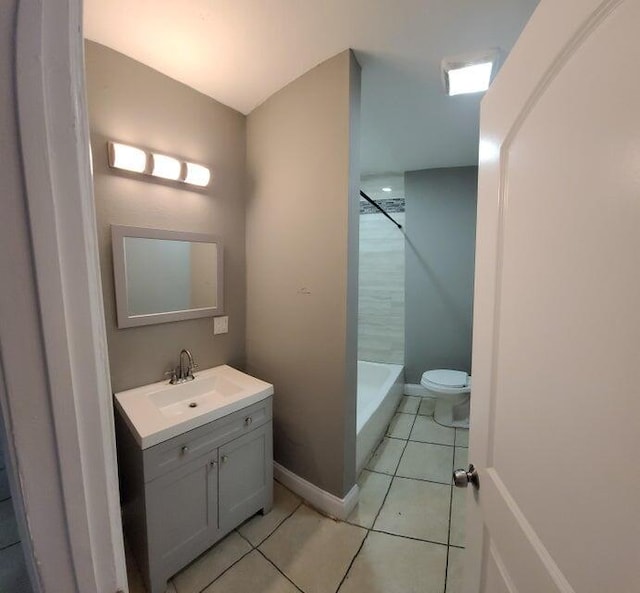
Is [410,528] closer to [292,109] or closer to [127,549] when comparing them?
[127,549]

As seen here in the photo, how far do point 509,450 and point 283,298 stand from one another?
1.44 metres

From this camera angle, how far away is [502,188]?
0.74 meters

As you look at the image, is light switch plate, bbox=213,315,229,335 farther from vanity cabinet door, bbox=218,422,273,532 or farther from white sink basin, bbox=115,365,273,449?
vanity cabinet door, bbox=218,422,273,532

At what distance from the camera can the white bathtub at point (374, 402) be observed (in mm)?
2125

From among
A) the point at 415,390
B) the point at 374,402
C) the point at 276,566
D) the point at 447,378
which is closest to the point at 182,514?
the point at 276,566

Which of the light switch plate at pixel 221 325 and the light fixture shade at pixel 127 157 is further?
the light switch plate at pixel 221 325

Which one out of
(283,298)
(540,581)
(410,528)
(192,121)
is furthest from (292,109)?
(410,528)

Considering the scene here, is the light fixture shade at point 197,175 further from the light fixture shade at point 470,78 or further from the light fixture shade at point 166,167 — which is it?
the light fixture shade at point 470,78

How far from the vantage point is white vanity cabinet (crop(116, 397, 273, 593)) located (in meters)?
1.27

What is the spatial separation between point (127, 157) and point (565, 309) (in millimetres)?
1864

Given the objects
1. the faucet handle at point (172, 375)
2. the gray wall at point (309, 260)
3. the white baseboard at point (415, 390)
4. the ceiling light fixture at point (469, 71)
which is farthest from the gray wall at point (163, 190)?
the white baseboard at point (415, 390)

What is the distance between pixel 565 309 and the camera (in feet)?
1.68

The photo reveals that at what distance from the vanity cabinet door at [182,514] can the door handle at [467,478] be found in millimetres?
1117

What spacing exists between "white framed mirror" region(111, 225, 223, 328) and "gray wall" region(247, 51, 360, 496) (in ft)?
0.99
